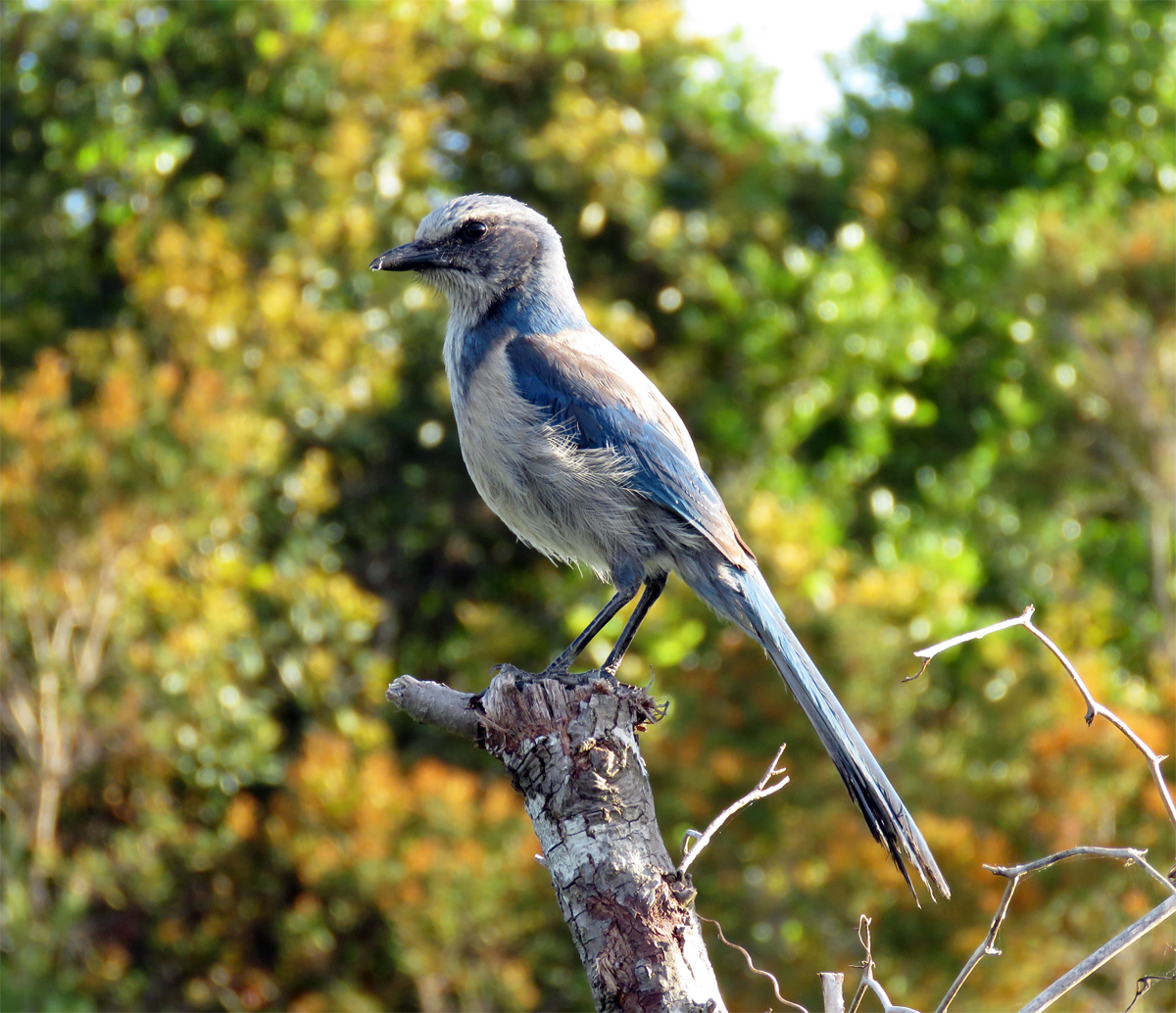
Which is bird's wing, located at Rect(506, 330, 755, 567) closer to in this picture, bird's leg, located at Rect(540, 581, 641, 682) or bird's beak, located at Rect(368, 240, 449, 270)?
bird's leg, located at Rect(540, 581, 641, 682)

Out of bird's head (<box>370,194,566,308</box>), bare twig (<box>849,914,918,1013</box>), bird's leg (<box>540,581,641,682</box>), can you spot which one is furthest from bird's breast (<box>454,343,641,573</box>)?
bare twig (<box>849,914,918,1013</box>)

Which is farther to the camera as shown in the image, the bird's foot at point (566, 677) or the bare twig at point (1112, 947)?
the bird's foot at point (566, 677)

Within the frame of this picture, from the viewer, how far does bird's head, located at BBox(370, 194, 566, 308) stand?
441cm

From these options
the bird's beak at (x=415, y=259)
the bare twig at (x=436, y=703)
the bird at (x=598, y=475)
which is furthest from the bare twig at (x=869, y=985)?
the bird's beak at (x=415, y=259)

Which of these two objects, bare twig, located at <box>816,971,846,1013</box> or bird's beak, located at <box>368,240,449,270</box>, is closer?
bare twig, located at <box>816,971,846,1013</box>

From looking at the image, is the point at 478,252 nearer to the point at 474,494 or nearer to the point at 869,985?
the point at 869,985

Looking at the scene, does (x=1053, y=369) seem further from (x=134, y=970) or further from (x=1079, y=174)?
(x=134, y=970)

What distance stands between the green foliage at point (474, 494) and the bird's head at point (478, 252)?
2.14m

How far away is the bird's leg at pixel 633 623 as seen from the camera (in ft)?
12.6

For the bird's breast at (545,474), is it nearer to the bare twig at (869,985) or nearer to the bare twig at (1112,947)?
the bare twig at (869,985)

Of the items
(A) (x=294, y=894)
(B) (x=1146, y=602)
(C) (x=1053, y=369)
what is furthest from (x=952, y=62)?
(A) (x=294, y=894)

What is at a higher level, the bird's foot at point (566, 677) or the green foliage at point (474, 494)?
the bird's foot at point (566, 677)

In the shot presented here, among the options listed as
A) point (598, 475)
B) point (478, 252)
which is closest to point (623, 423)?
point (598, 475)

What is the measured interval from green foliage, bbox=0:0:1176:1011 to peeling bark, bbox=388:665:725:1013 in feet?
10.3
